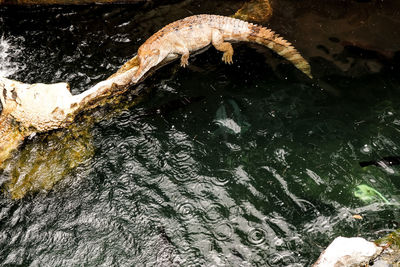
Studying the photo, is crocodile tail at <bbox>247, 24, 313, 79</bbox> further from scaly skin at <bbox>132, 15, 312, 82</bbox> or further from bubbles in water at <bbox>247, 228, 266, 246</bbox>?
bubbles in water at <bbox>247, 228, 266, 246</bbox>

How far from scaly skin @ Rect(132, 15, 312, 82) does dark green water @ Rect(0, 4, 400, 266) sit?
0.26 metres

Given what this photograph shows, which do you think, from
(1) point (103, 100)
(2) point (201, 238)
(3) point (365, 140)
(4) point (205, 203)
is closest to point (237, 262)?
(2) point (201, 238)

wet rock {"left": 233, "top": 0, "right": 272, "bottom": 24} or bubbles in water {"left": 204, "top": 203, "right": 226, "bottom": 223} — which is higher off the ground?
wet rock {"left": 233, "top": 0, "right": 272, "bottom": 24}

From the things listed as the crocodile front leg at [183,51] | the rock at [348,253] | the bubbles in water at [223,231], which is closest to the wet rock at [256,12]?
the crocodile front leg at [183,51]

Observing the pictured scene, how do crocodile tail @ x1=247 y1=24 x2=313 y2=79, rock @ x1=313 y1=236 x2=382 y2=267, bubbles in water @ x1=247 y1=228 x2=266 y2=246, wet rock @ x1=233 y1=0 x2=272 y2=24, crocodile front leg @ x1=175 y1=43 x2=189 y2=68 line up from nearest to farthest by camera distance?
1. rock @ x1=313 y1=236 x2=382 y2=267
2. bubbles in water @ x1=247 y1=228 x2=266 y2=246
3. crocodile tail @ x1=247 y1=24 x2=313 y2=79
4. crocodile front leg @ x1=175 y1=43 x2=189 y2=68
5. wet rock @ x1=233 y1=0 x2=272 y2=24

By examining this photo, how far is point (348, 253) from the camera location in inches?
159

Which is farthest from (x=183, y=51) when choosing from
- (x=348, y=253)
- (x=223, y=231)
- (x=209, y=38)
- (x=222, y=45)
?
(x=348, y=253)

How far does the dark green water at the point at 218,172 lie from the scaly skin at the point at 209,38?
26 cm

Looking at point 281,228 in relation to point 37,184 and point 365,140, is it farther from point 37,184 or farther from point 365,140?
point 37,184

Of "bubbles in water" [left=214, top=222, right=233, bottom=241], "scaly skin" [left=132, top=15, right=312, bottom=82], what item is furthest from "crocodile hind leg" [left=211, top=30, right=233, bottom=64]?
"bubbles in water" [left=214, top=222, right=233, bottom=241]

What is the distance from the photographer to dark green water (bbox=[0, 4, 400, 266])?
486cm

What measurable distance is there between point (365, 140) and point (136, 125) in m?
3.89

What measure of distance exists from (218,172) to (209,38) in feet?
10.5

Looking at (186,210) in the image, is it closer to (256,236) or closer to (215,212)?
(215,212)
